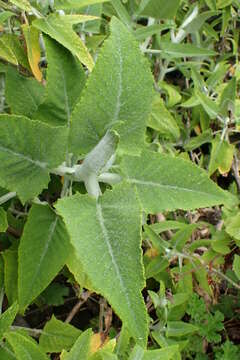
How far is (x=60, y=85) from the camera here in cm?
89

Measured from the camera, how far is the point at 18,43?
3.24 feet

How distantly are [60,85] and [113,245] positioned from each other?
31 cm

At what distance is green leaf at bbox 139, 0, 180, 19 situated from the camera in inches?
49.5

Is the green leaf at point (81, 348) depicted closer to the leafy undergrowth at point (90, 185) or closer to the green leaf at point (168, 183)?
the leafy undergrowth at point (90, 185)

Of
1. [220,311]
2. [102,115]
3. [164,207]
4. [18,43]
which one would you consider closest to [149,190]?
[164,207]

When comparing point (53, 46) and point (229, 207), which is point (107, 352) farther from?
point (229, 207)

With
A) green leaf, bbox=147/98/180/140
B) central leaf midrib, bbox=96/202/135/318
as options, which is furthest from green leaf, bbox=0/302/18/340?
green leaf, bbox=147/98/180/140

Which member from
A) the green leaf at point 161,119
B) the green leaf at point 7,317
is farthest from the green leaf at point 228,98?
the green leaf at point 7,317

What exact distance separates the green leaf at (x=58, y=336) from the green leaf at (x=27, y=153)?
38cm

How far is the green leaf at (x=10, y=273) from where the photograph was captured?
39.8 inches

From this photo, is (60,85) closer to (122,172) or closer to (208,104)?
(122,172)

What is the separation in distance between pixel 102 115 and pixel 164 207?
0.59ft

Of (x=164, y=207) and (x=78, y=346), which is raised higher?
(x=164, y=207)

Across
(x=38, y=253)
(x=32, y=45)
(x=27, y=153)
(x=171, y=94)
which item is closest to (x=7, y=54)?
(x=32, y=45)
